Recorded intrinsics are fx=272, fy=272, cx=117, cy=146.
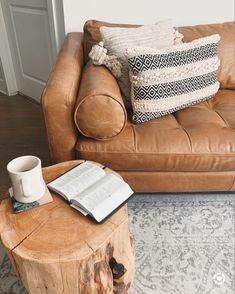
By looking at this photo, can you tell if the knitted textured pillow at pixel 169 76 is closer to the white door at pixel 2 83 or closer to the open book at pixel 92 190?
the open book at pixel 92 190

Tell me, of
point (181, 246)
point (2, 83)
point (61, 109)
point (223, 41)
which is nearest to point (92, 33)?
point (61, 109)

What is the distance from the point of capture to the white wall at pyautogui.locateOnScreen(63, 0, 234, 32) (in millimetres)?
1739

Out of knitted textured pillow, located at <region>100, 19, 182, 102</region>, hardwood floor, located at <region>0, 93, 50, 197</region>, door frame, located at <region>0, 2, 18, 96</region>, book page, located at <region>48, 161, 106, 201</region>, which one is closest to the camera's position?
book page, located at <region>48, 161, 106, 201</region>

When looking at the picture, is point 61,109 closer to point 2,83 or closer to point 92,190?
point 92,190

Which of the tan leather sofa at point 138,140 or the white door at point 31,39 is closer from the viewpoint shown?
the tan leather sofa at point 138,140

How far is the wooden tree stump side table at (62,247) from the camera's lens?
0.74m

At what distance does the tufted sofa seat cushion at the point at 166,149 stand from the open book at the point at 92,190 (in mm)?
189

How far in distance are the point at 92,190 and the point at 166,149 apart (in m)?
0.43

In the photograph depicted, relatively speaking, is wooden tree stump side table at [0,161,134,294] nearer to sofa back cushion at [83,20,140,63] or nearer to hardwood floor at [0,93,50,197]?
hardwood floor at [0,93,50,197]

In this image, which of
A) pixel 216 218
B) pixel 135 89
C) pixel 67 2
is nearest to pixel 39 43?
pixel 67 2

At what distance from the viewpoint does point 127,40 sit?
1393 millimetres

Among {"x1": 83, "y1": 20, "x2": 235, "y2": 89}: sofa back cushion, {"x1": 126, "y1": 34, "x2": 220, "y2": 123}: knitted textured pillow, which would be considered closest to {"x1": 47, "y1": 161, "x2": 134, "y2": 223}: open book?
{"x1": 126, "y1": 34, "x2": 220, "y2": 123}: knitted textured pillow

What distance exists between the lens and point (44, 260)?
0.72 meters

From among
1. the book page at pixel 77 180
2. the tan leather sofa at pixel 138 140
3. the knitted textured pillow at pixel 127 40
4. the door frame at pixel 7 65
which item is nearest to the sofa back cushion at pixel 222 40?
the knitted textured pillow at pixel 127 40
